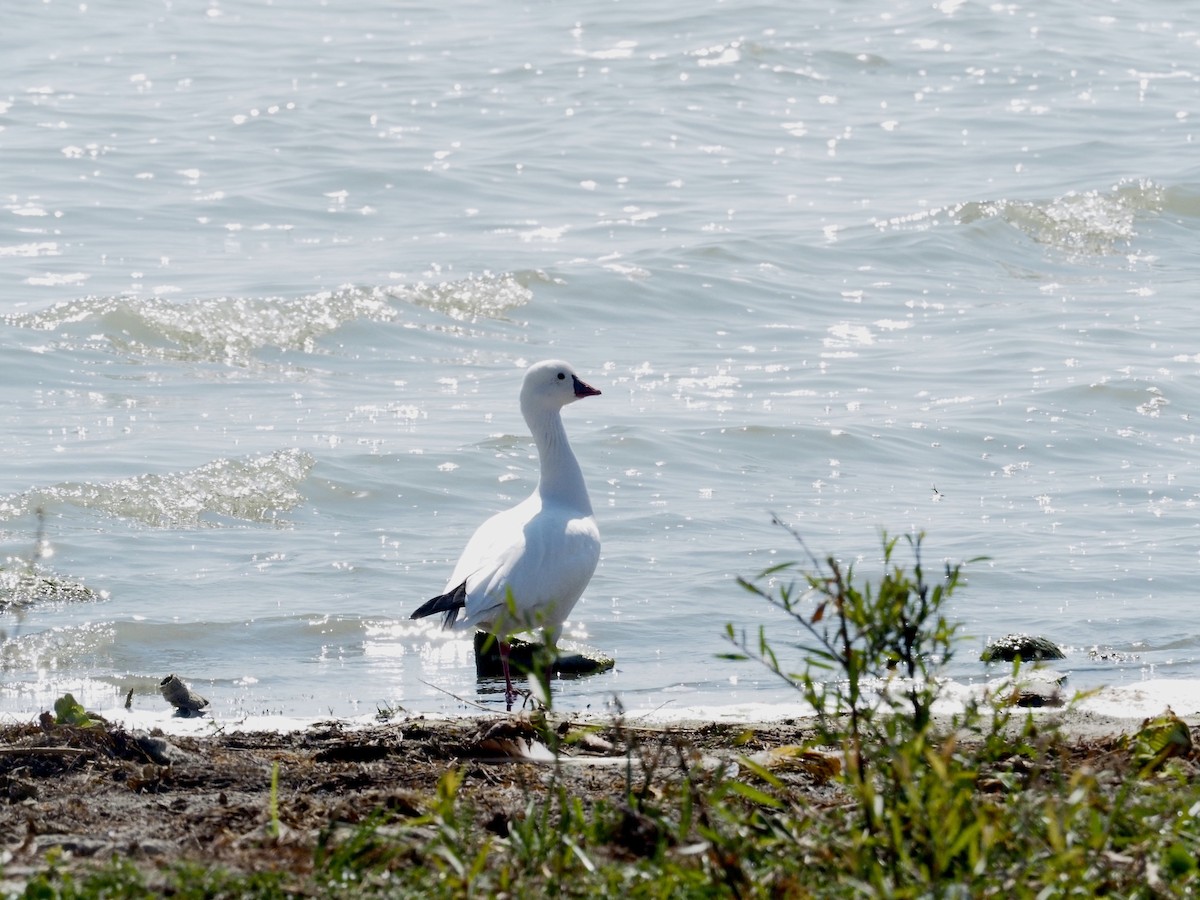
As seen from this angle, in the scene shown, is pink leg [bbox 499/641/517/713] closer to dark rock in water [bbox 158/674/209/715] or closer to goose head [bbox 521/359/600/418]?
dark rock in water [bbox 158/674/209/715]

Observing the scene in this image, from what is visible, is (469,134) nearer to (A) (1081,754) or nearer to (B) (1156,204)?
(B) (1156,204)

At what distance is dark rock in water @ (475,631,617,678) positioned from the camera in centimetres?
740

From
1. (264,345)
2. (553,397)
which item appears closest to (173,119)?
(264,345)

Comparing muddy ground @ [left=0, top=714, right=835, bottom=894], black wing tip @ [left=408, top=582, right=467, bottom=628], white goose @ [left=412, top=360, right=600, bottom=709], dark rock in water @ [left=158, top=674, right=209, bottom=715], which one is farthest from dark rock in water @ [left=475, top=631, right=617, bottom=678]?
muddy ground @ [left=0, top=714, right=835, bottom=894]

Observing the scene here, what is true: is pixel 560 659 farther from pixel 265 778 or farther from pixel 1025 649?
pixel 265 778

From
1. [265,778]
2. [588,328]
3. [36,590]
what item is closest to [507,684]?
[265,778]

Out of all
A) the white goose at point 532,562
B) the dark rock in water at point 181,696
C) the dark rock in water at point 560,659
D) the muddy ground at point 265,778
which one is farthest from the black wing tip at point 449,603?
the muddy ground at point 265,778

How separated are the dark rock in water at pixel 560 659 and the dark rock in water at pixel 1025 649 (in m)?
1.62

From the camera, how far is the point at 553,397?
28.3ft

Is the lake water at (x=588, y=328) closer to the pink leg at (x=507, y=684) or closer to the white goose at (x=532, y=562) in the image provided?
the pink leg at (x=507, y=684)

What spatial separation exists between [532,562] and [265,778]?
276 centimetres

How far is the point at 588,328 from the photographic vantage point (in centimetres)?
1471

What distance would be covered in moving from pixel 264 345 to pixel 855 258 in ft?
19.6

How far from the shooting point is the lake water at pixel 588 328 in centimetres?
833
